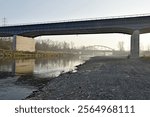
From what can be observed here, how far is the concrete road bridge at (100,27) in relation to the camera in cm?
6294

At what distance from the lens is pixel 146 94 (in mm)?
13422

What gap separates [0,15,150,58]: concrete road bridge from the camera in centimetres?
6294

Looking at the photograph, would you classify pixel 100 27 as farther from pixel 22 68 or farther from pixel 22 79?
pixel 22 79

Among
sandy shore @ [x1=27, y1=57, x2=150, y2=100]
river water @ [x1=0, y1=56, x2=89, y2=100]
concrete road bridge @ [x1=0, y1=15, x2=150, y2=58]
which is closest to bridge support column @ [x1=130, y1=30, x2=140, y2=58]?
concrete road bridge @ [x1=0, y1=15, x2=150, y2=58]

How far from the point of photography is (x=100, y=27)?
67.6m

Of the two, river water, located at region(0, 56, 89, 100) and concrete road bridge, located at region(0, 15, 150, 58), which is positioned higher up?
concrete road bridge, located at region(0, 15, 150, 58)

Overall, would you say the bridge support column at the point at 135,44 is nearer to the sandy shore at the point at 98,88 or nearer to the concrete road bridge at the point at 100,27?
the concrete road bridge at the point at 100,27

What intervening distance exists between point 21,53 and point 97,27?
29.0 meters

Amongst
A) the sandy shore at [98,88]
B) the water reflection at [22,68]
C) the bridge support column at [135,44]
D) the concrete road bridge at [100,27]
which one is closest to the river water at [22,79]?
the water reflection at [22,68]

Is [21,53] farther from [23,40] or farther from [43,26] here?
[43,26]

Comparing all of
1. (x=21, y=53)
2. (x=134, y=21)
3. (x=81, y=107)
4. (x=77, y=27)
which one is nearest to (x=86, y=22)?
(x=77, y=27)

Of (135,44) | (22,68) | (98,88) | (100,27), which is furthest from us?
(100,27)

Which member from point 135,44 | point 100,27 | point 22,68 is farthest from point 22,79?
point 100,27

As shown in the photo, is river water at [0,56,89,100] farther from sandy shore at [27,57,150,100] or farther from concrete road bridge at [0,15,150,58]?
concrete road bridge at [0,15,150,58]
